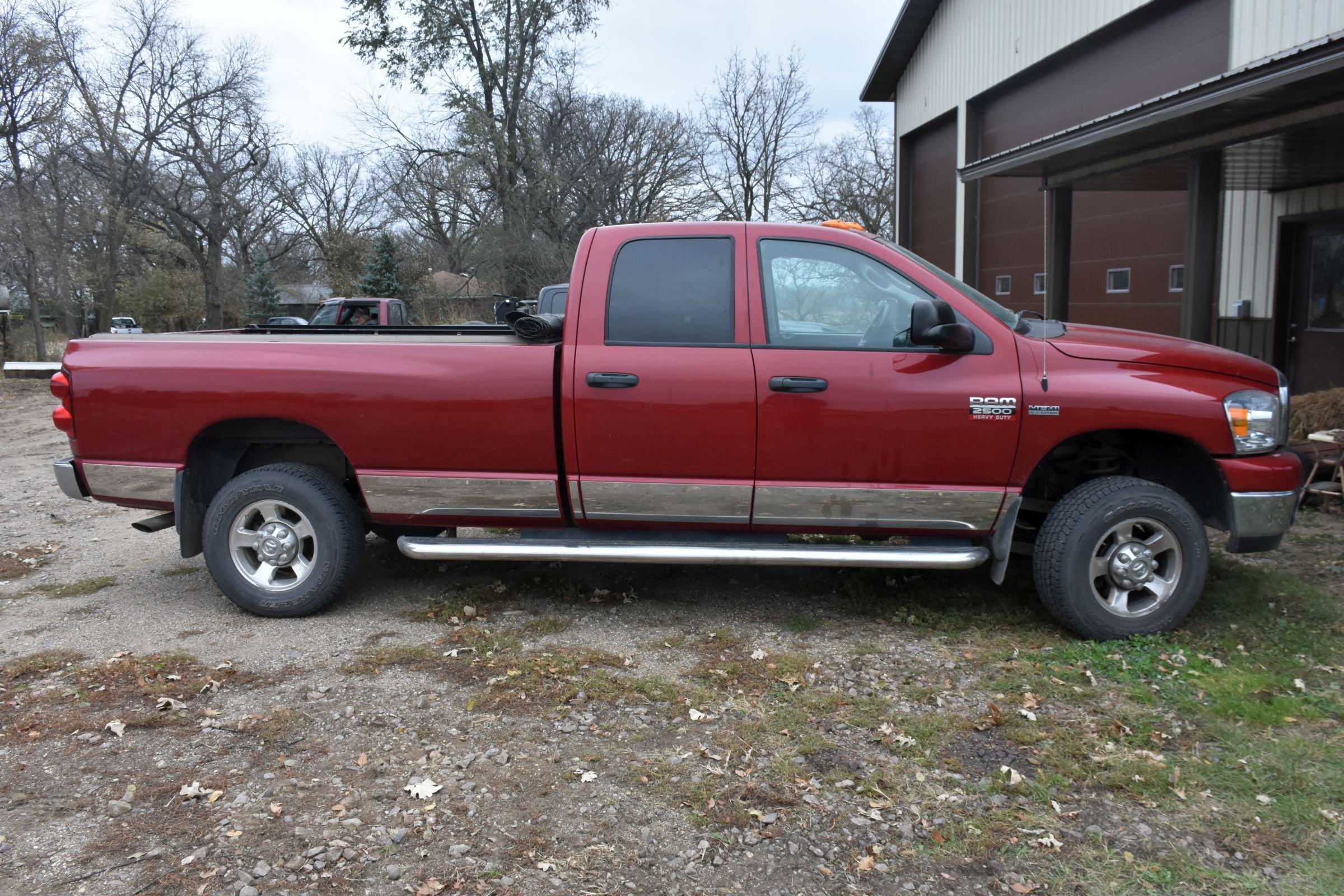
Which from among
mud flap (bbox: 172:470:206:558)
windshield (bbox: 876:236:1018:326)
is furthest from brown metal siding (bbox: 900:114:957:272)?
mud flap (bbox: 172:470:206:558)

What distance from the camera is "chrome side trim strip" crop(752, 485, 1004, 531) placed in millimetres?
4793

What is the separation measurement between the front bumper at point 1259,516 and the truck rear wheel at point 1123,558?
0.16m

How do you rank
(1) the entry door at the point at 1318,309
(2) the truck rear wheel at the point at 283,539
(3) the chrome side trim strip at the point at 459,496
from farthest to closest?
(1) the entry door at the point at 1318,309, (2) the truck rear wheel at the point at 283,539, (3) the chrome side trim strip at the point at 459,496

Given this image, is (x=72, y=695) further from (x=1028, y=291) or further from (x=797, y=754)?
(x=1028, y=291)

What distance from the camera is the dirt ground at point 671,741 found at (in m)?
3.04

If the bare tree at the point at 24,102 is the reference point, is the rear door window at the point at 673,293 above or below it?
below

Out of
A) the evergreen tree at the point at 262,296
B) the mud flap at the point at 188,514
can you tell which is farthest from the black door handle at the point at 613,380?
the evergreen tree at the point at 262,296

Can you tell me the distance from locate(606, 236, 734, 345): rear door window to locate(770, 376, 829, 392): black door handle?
13.7 inches

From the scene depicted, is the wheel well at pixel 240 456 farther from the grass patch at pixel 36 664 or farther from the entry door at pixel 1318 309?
the entry door at pixel 1318 309

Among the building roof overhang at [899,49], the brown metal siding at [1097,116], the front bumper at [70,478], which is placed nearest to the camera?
the front bumper at [70,478]

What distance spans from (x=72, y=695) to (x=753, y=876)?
3.19 meters

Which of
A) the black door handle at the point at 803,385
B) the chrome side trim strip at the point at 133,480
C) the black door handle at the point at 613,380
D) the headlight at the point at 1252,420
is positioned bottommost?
the chrome side trim strip at the point at 133,480

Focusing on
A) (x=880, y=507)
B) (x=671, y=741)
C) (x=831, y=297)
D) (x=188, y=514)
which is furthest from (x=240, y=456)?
(x=880, y=507)

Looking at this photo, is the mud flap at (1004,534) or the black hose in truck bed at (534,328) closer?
the mud flap at (1004,534)
